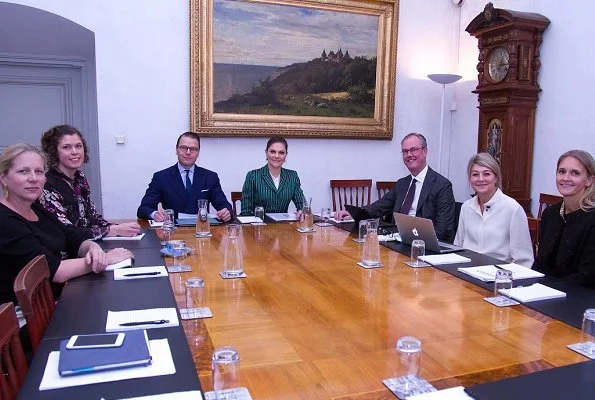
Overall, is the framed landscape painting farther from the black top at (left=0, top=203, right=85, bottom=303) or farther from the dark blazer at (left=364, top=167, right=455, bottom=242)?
the black top at (left=0, top=203, right=85, bottom=303)

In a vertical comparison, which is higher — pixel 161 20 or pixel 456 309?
pixel 161 20

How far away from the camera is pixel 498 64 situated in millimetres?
4664

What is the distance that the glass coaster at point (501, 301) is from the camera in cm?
172

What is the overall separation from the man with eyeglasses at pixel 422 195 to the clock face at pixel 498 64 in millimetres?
1698

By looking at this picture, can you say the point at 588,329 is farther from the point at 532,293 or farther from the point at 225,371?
the point at 225,371

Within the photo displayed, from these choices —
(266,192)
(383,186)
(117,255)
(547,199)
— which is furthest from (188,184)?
(547,199)

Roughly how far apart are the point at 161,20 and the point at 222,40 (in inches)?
23.7

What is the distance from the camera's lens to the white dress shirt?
8.60 ft

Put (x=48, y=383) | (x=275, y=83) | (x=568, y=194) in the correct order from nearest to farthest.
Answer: (x=48, y=383), (x=568, y=194), (x=275, y=83)

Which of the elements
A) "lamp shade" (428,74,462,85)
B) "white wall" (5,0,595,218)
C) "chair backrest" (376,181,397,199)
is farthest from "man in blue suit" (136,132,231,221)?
"lamp shade" (428,74,462,85)

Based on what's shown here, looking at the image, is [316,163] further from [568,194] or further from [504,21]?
[568,194]

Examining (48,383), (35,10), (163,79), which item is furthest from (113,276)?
(35,10)

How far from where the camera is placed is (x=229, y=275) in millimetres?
2010

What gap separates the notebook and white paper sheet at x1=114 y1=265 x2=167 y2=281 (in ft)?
2.26
